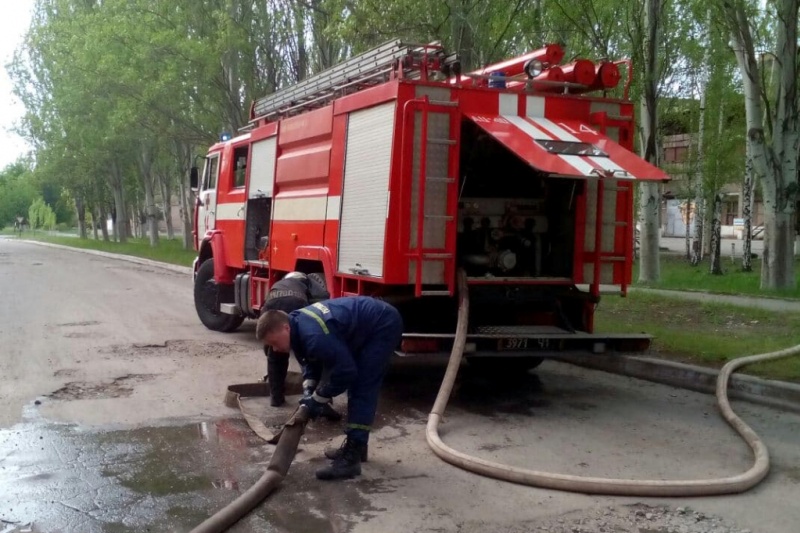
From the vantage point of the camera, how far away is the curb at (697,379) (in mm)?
7293

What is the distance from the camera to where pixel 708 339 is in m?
9.63

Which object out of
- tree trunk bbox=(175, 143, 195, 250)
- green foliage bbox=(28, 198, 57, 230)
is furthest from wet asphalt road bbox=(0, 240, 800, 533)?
green foliage bbox=(28, 198, 57, 230)

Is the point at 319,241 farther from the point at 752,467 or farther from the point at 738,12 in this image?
the point at 738,12

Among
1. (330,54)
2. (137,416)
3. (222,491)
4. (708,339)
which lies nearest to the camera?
(222,491)

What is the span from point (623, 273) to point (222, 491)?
456 cm

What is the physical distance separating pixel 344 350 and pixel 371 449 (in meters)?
1.18

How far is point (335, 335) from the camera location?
5.24 m

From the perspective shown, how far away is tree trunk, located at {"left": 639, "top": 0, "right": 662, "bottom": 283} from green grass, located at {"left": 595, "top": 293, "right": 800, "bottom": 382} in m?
2.07

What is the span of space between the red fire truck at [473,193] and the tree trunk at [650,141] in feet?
18.0

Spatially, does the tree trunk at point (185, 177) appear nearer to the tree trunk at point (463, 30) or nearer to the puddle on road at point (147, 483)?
the tree trunk at point (463, 30)

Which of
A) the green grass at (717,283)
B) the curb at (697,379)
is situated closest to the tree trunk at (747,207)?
the green grass at (717,283)

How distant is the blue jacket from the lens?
5.12 meters

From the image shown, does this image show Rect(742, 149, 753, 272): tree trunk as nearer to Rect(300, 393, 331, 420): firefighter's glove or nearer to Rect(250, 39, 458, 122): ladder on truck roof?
Rect(250, 39, 458, 122): ladder on truck roof

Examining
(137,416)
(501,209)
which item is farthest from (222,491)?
(501,209)
